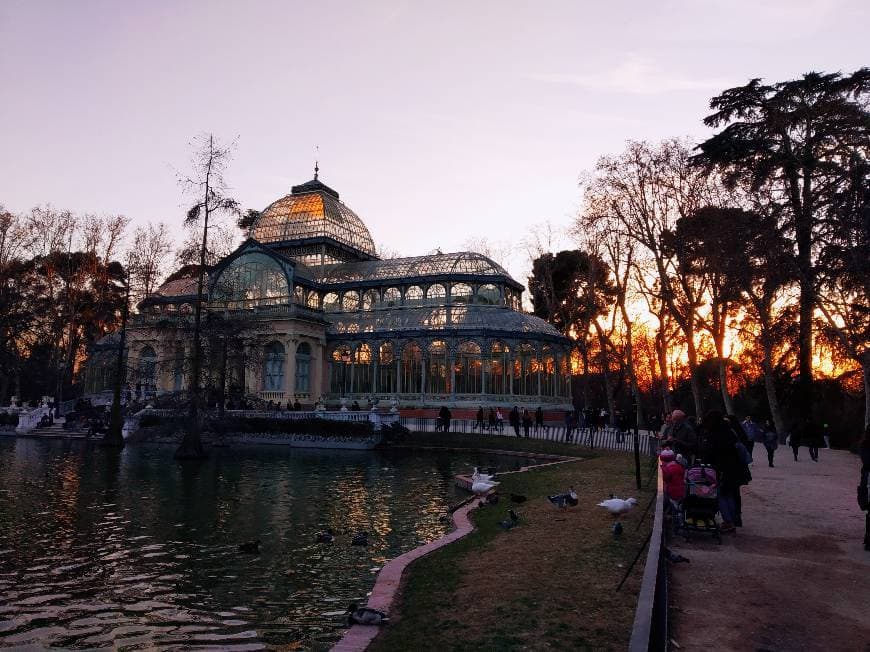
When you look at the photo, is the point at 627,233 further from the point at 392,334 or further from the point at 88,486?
the point at 88,486

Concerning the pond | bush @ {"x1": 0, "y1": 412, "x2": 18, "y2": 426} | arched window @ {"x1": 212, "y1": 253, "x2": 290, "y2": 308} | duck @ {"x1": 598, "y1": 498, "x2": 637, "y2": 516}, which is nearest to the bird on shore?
the pond

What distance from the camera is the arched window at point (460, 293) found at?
162ft

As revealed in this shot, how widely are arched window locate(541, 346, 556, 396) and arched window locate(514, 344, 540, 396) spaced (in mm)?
610

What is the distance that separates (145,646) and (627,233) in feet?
112

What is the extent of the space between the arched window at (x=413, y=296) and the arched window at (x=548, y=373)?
1049cm

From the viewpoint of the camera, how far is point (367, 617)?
22.4 ft

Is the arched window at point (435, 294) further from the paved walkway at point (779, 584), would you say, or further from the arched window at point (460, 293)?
the paved walkway at point (779, 584)

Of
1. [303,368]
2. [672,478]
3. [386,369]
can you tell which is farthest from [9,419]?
[672,478]

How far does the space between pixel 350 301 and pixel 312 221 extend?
9.28 meters

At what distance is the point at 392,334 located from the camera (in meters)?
46.7

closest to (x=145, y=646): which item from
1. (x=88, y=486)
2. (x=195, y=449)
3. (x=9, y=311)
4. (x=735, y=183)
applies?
(x=88, y=486)

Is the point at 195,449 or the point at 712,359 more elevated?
the point at 712,359

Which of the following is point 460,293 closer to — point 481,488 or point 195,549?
point 481,488

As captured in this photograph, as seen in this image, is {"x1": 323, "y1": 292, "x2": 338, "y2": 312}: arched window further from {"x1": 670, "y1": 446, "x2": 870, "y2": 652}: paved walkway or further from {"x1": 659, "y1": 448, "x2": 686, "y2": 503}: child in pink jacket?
{"x1": 659, "y1": 448, "x2": 686, "y2": 503}: child in pink jacket
